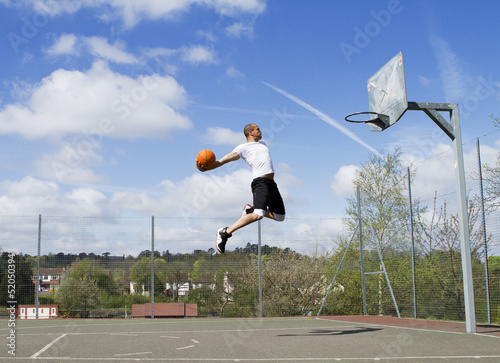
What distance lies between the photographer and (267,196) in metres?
5.64

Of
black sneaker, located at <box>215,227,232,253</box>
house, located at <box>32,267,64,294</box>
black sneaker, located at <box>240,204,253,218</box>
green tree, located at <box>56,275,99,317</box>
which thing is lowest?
green tree, located at <box>56,275,99,317</box>

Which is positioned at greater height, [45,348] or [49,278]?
[49,278]

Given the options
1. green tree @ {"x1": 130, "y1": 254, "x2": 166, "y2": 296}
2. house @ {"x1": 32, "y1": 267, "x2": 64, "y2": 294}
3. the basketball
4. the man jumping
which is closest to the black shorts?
the man jumping

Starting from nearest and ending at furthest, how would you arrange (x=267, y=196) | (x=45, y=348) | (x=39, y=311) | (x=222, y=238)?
(x=45, y=348) < (x=267, y=196) < (x=222, y=238) < (x=39, y=311)

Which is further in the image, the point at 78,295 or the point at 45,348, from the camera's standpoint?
the point at 78,295

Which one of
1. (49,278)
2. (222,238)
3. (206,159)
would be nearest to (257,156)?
(206,159)

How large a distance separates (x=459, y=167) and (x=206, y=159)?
368cm

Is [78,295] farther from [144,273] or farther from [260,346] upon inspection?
[260,346]

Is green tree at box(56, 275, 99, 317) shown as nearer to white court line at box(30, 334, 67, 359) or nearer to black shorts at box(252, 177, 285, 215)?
white court line at box(30, 334, 67, 359)

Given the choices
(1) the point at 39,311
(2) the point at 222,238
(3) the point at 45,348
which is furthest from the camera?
(1) the point at 39,311

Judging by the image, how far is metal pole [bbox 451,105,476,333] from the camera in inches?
252

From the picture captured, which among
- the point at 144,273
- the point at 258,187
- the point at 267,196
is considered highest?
the point at 258,187

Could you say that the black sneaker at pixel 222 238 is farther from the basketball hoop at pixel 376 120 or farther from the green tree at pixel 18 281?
the green tree at pixel 18 281

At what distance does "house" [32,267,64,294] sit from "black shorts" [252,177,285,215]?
732 centimetres
